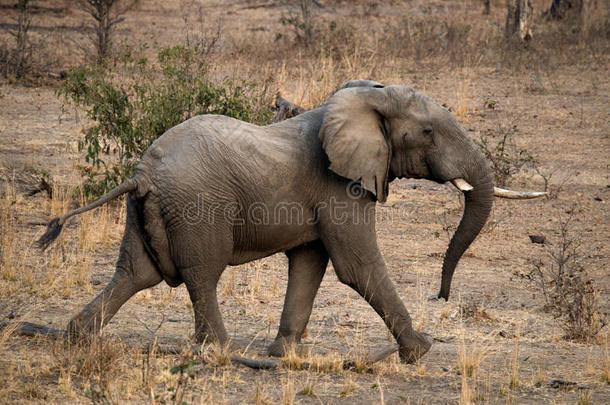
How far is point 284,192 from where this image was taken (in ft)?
20.8

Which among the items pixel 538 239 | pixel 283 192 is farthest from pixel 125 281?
pixel 538 239

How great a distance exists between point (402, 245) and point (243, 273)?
2.05 m

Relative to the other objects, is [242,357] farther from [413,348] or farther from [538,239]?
[538,239]

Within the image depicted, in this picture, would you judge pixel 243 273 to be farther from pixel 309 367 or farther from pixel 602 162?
pixel 602 162

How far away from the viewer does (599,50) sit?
65.2 ft

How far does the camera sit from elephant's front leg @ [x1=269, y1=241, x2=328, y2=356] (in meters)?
6.80

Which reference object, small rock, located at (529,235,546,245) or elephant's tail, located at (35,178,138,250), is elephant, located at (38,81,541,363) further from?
small rock, located at (529,235,546,245)

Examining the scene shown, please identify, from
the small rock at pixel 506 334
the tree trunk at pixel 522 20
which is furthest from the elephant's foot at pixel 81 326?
the tree trunk at pixel 522 20

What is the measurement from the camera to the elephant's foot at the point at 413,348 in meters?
6.58

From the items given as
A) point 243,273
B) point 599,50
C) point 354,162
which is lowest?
point 243,273

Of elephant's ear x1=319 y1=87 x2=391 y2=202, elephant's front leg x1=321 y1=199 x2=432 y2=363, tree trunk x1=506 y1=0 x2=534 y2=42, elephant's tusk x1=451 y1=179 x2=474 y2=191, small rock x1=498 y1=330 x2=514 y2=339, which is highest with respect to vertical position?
tree trunk x1=506 y1=0 x2=534 y2=42

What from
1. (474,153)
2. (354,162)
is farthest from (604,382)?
(354,162)

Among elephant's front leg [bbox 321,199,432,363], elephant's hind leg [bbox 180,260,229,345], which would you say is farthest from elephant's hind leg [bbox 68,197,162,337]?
elephant's front leg [bbox 321,199,432,363]

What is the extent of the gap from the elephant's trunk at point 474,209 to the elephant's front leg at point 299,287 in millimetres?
911
